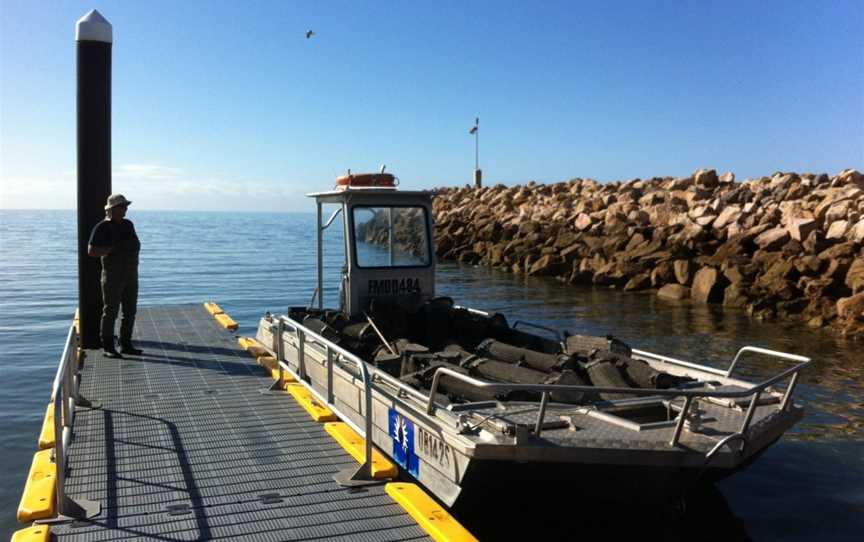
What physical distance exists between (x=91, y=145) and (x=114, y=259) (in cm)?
151

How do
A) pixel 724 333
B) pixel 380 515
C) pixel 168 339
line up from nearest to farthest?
pixel 380 515 < pixel 168 339 < pixel 724 333

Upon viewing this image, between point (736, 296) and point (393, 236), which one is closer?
point (393, 236)

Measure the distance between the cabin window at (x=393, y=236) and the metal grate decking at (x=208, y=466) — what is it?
5.50 ft

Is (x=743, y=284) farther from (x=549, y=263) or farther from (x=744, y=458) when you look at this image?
(x=744, y=458)

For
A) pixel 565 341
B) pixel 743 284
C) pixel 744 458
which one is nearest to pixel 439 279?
pixel 743 284

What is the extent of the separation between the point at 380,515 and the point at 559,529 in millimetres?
1820

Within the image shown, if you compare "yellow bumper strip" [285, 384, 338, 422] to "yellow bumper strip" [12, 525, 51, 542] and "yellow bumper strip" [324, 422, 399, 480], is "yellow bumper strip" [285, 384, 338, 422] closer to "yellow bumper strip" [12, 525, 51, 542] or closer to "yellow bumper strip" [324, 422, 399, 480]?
"yellow bumper strip" [324, 422, 399, 480]

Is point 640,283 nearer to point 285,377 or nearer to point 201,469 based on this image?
point 285,377

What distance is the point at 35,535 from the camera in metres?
3.88

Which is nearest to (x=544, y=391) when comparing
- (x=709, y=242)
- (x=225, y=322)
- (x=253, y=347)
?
(x=253, y=347)

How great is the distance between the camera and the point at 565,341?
6.74 metres

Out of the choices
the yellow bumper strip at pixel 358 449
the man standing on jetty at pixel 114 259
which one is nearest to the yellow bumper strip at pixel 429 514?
the yellow bumper strip at pixel 358 449

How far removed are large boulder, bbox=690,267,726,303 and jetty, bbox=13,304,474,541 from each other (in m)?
13.0

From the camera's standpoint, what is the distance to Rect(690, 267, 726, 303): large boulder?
1802 centimetres
